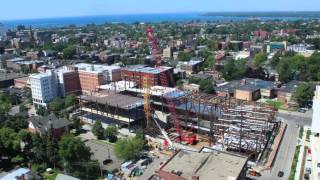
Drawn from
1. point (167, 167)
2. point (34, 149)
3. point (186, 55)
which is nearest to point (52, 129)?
point (34, 149)

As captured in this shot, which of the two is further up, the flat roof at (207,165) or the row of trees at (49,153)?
the flat roof at (207,165)

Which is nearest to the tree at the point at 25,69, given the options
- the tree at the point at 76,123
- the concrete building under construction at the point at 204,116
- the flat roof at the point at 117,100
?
the concrete building under construction at the point at 204,116

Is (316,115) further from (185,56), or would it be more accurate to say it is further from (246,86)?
(185,56)

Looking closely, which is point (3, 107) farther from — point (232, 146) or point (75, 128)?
point (232, 146)

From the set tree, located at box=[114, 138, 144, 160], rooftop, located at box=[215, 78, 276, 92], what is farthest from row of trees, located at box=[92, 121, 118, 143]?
rooftop, located at box=[215, 78, 276, 92]

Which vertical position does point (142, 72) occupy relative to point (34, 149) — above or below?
above

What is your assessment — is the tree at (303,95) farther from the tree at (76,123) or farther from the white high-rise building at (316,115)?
A: the tree at (76,123)

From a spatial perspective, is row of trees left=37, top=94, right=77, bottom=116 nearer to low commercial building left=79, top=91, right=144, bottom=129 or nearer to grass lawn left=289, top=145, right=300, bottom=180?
low commercial building left=79, top=91, right=144, bottom=129
